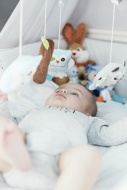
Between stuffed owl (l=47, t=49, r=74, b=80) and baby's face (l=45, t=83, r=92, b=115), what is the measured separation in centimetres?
33

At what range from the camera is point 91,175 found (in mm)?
958

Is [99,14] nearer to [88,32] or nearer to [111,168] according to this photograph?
[88,32]

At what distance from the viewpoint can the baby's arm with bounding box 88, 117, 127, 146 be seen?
1.40 meters

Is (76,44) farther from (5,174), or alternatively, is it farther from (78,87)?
(5,174)

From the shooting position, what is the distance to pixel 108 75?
1.57 m

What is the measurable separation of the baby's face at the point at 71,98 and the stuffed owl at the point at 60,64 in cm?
33

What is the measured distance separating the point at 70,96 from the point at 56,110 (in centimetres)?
19

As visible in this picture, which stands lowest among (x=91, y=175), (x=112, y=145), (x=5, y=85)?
(x=112, y=145)

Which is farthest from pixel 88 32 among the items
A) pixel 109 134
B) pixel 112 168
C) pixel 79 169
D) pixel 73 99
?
pixel 79 169

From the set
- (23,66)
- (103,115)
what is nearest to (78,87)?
(103,115)

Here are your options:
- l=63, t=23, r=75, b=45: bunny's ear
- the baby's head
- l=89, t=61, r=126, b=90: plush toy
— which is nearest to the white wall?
l=63, t=23, r=75, b=45: bunny's ear

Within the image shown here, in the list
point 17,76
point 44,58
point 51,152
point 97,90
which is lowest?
point 97,90

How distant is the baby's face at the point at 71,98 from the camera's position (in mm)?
1471

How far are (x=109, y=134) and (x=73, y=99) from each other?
21cm
